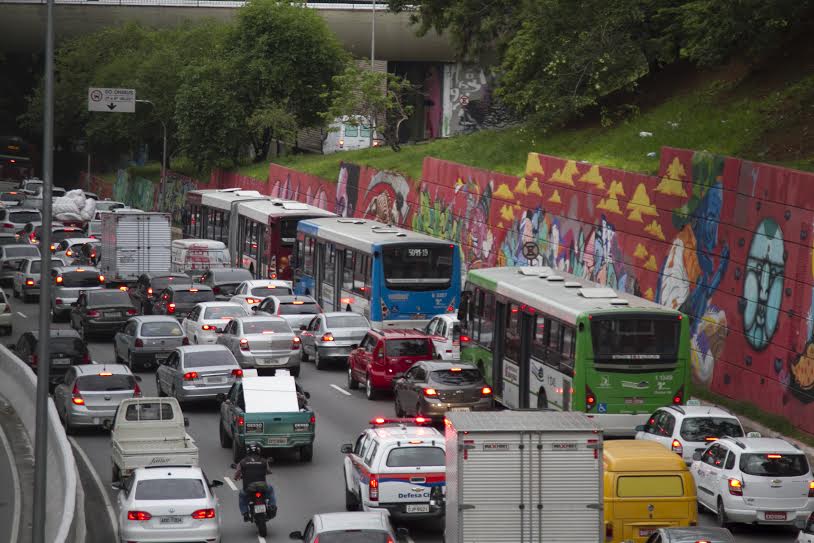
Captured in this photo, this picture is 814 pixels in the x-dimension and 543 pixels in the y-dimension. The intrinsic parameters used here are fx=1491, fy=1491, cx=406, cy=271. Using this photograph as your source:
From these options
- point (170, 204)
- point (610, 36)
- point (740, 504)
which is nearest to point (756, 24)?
point (610, 36)

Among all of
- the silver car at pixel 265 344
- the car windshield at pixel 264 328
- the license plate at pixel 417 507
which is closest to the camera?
the license plate at pixel 417 507

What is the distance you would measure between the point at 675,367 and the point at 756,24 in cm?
1651

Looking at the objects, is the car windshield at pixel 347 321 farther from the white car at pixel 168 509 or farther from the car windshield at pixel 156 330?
the white car at pixel 168 509

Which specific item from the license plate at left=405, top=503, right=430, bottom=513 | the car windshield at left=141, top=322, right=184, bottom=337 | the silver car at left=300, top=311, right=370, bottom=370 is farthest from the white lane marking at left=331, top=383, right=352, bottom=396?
the license plate at left=405, top=503, right=430, bottom=513

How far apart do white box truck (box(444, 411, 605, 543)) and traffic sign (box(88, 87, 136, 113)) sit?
60.2 metres

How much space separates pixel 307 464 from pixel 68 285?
81.6 feet

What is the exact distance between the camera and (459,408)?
100.0 ft

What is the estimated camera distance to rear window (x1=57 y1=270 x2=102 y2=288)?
51.3 metres

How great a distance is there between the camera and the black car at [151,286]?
4847 cm

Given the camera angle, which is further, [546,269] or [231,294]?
[231,294]

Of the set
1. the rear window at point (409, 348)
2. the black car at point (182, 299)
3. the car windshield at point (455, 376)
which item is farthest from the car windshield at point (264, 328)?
the car windshield at point (455, 376)

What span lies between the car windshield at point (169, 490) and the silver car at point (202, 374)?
37.5 ft

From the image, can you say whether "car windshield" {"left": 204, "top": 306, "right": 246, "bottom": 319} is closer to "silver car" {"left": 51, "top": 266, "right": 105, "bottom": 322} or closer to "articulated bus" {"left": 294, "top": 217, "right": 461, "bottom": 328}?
"articulated bus" {"left": 294, "top": 217, "right": 461, "bottom": 328}

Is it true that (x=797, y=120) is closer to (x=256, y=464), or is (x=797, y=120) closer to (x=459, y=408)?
(x=459, y=408)
